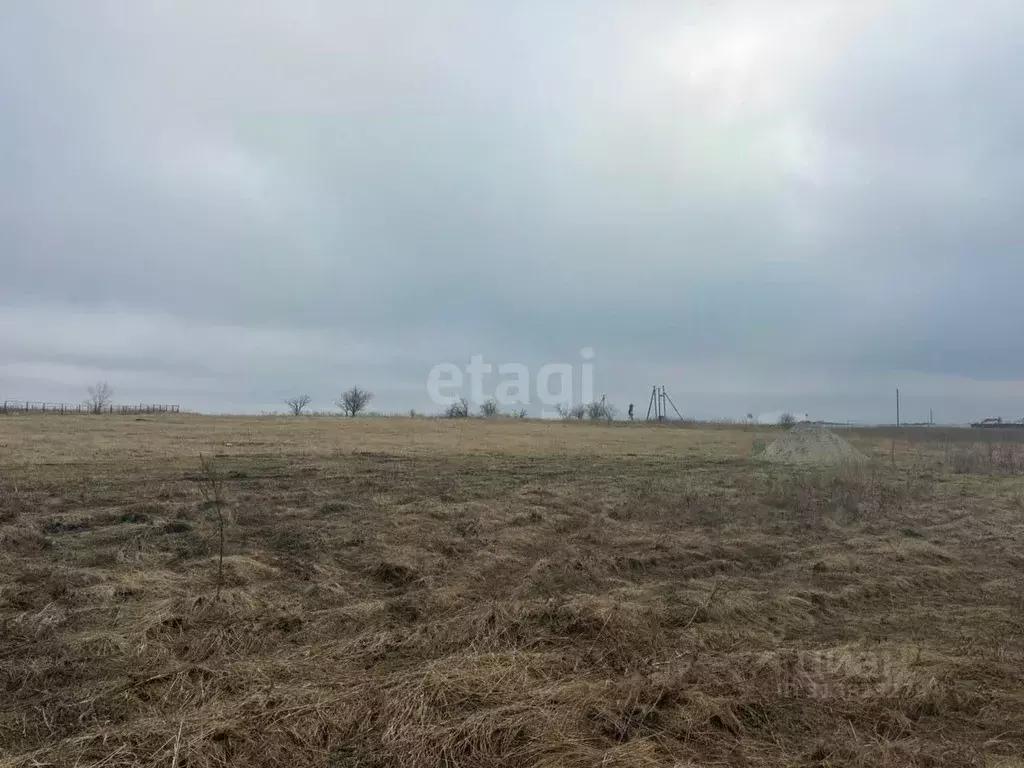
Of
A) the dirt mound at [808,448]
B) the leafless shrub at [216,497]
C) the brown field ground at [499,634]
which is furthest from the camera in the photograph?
the dirt mound at [808,448]

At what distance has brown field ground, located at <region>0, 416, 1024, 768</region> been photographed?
348cm

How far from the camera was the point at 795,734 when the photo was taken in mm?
3641

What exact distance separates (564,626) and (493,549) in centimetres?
318

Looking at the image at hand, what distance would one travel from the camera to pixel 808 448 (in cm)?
2752

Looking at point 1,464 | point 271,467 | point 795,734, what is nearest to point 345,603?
point 795,734

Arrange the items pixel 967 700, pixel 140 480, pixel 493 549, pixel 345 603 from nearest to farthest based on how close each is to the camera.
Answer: pixel 967 700, pixel 345 603, pixel 493 549, pixel 140 480

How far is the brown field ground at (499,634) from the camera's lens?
137 inches

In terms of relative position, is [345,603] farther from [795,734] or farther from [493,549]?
[795,734]

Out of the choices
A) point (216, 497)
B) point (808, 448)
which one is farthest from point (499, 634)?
point (808, 448)

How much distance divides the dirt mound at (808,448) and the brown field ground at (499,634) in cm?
1460

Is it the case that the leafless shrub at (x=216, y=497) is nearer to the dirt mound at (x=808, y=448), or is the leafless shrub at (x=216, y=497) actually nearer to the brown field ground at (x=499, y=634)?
the brown field ground at (x=499, y=634)

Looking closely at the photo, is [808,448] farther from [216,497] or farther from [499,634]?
[499,634]

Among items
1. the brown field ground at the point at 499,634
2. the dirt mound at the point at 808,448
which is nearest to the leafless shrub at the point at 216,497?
the brown field ground at the point at 499,634

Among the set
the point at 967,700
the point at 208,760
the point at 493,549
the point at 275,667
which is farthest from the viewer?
the point at 493,549
